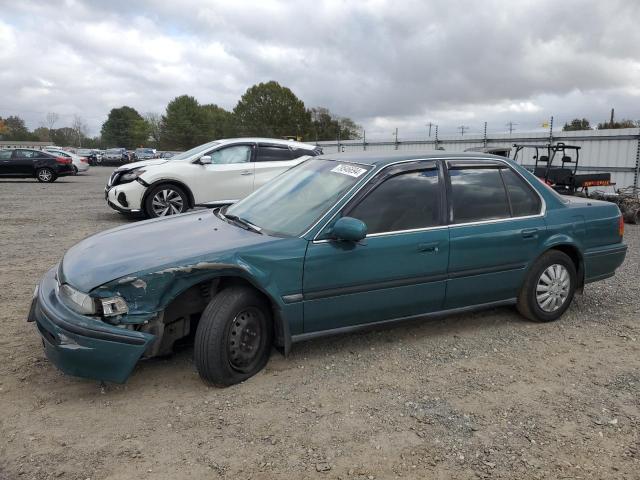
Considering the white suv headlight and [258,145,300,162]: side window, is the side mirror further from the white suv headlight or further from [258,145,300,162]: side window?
[258,145,300,162]: side window

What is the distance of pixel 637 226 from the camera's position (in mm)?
10484

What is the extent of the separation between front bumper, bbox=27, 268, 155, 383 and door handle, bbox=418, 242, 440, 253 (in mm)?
1969

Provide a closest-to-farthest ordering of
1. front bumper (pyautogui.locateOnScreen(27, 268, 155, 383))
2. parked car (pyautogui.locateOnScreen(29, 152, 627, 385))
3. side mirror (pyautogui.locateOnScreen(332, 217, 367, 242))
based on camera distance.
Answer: front bumper (pyautogui.locateOnScreen(27, 268, 155, 383)) < parked car (pyautogui.locateOnScreen(29, 152, 627, 385)) < side mirror (pyautogui.locateOnScreen(332, 217, 367, 242))

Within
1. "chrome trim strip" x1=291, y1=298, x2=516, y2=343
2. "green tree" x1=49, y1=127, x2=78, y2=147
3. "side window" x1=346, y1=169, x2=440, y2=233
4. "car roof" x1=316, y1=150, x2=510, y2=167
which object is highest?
"green tree" x1=49, y1=127, x2=78, y2=147

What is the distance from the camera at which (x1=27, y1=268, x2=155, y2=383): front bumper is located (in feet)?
9.45

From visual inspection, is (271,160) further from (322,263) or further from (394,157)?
(322,263)

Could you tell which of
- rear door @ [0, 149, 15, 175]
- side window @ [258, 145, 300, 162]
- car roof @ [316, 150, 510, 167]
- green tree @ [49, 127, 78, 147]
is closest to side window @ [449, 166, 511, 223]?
car roof @ [316, 150, 510, 167]

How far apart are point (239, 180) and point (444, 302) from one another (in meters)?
6.19

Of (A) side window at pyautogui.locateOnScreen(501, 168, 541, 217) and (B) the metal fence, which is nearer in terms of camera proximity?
(A) side window at pyautogui.locateOnScreen(501, 168, 541, 217)

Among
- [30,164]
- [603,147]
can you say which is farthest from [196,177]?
[30,164]

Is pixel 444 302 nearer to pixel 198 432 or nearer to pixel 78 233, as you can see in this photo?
pixel 198 432

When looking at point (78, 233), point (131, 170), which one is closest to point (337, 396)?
point (78, 233)

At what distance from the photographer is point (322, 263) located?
11.1 ft

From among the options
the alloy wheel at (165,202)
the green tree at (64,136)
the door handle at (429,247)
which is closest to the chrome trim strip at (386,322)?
the door handle at (429,247)
